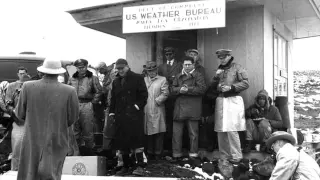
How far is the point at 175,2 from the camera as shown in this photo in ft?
24.8

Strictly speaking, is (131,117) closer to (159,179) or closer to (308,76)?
(159,179)

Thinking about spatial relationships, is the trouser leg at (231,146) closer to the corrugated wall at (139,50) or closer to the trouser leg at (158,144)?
the trouser leg at (158,144)

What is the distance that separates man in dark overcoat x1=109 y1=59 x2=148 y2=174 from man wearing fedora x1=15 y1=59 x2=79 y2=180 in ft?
6.89

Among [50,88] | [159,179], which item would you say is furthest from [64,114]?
[159,179]

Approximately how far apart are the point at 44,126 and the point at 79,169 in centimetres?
224

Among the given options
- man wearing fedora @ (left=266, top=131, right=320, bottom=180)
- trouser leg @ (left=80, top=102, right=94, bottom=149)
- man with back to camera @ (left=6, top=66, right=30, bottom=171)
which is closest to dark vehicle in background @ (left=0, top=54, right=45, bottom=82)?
man with back to camera @ (left=6, top=66, right=30, bottom=171)

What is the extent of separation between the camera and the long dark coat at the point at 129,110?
6496 mm

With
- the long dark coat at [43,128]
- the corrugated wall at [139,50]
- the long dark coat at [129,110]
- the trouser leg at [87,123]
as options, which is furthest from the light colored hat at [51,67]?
the corrugated wall at [139,50]

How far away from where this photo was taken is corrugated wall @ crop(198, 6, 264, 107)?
7680 millimetres

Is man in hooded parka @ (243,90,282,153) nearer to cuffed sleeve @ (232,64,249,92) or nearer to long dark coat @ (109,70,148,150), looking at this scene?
cuffed sleeve @ (232,64,249,92)

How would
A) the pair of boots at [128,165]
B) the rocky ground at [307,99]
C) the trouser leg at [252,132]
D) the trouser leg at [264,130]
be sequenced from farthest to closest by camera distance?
the rocky ground at [307,99], the trouser leg at [252,132], the trouser leg at [264,130], the pair of boots at [128,165]

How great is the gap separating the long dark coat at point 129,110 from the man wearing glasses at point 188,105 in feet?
2.16

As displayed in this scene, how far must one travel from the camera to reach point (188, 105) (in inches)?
266

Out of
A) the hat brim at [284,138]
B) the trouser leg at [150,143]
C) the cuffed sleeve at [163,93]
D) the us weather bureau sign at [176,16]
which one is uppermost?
the us weather bureau sign at [176,16]
